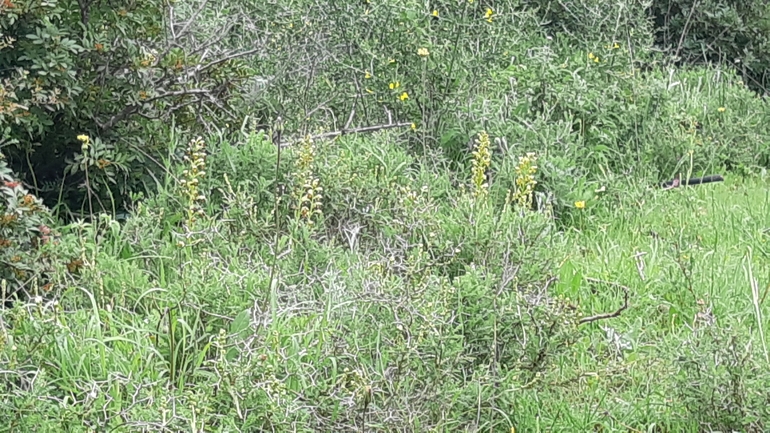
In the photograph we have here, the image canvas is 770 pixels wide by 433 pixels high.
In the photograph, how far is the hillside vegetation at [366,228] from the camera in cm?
303

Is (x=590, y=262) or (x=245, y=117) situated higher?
(x=245, y=117)

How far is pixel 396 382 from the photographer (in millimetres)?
3029

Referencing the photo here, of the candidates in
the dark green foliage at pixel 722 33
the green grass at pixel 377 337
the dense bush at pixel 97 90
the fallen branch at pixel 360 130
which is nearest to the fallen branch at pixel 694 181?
the green grass at pixel 377 337

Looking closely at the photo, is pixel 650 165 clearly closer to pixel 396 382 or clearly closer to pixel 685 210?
pixel 685 210

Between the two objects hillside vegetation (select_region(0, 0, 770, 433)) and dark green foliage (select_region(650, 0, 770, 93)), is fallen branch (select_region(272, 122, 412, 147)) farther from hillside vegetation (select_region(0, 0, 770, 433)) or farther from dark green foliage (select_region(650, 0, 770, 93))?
dark green foliage (select_region(650, 0, 770, 93))

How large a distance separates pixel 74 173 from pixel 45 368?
1.50 m

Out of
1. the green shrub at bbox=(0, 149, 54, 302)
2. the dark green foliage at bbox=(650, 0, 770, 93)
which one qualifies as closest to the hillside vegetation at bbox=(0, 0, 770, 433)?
the green shrub at bbox=(0, 149, 54, 302)

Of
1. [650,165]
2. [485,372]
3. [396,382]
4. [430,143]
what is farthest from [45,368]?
[650,165]

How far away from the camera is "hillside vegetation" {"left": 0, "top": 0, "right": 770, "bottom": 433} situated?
3.03 meters

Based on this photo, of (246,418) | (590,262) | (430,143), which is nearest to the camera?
(246,418)

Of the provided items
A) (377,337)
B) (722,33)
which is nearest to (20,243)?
(377,337)

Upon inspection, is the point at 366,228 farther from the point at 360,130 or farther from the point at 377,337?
the point at 377,337

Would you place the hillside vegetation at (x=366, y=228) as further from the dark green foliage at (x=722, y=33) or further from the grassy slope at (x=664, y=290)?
the dark green foliage at (x=722, y=33)

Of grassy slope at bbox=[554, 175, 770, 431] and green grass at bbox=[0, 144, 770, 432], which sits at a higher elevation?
green grass at bbox=[0, 144, 770, 432]
